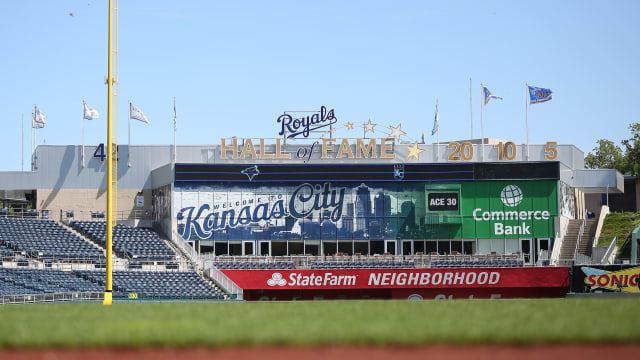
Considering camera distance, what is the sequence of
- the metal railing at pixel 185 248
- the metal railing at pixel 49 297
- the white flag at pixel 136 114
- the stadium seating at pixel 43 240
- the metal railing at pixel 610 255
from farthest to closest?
the white flag at pixel 136 114, the metal railing at pixel 610 255, the metal railing at pixel 185 248, the stadium seating at pixel 43 240, the metal railing at pixel 49 297

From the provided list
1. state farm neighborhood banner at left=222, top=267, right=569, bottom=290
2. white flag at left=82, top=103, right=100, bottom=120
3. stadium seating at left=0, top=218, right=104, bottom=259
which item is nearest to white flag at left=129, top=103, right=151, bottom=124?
white flag at left=82, top=103, right=100, bottom=120

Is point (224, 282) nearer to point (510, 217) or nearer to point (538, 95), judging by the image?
point (510, 217)

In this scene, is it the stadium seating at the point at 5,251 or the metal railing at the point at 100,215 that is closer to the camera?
the stadium seating at the point at 5,251

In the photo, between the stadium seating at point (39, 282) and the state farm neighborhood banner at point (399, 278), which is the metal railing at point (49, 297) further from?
the state farm neighborhood banner at point (399, 278)

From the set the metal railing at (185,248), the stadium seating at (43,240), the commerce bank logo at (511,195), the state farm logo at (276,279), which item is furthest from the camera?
the commerce bank logo at (511,195)

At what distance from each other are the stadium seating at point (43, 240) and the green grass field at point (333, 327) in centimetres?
4331

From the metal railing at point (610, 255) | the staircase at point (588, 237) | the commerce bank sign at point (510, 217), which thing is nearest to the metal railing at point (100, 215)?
the commerce bank sign at point (510, 217)

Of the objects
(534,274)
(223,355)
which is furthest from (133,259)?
(223,355)

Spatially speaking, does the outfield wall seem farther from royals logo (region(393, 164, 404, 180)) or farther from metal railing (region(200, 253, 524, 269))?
royals logo (region(393, 164, 404, 180))

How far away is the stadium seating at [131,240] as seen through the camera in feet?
218

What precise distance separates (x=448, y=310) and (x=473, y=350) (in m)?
5.60

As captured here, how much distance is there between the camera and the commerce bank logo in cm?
7038

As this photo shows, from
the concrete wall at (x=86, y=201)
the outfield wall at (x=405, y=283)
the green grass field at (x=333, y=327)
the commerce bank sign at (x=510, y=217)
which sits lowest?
the outfield wall at (x=405, y=283)

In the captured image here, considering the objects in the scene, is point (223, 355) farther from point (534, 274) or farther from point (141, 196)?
point (141, 196)
